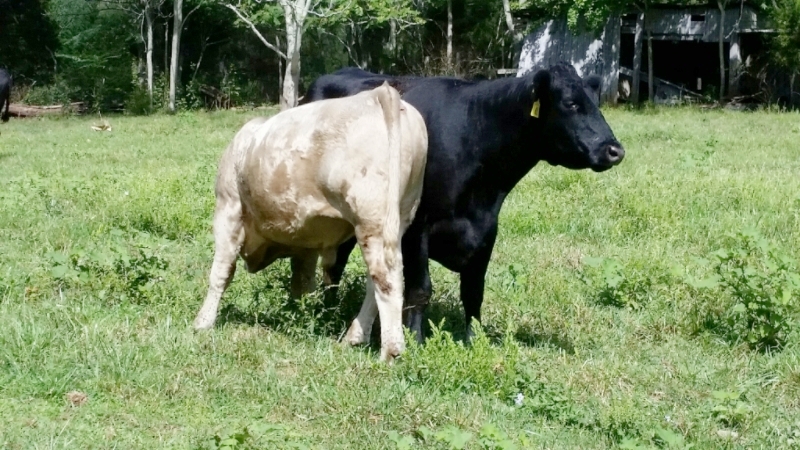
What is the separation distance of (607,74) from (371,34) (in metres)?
10.5

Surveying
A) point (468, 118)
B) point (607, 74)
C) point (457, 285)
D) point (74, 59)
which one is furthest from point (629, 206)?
point (74, 59)

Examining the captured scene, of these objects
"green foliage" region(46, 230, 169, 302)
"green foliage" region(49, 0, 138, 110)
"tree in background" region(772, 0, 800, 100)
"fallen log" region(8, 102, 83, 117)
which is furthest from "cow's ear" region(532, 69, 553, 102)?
"green foliage" region(49, 0, 138, 110)

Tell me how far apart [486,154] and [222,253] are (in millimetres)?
1555

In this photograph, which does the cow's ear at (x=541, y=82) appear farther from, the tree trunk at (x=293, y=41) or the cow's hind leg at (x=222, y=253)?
the tree trunk at (x=293, y=41)

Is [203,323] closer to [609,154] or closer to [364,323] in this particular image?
[364,323]

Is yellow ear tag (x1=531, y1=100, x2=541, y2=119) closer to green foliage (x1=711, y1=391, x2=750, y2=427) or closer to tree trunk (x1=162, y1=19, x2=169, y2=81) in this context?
green foliage (x1=711, y1=391, x2=750, y2=427)

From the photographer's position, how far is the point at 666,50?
33312mm

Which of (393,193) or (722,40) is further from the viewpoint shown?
(722,40)

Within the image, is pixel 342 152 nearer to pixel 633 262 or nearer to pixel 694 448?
pixel 694 448

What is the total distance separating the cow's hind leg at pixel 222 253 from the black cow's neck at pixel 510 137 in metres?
1.40

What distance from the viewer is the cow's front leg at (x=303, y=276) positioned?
5949 millimetres

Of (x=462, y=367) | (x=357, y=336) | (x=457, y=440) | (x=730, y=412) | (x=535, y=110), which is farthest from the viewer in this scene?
(x=535, y=110)

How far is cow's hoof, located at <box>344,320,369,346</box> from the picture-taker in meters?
5.31

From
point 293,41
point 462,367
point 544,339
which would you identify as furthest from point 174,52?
point 462,367
